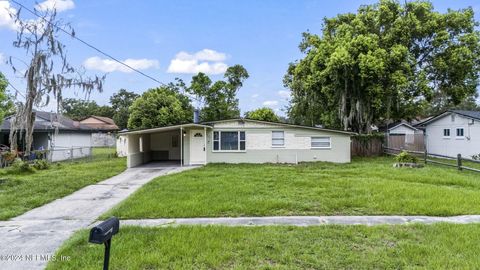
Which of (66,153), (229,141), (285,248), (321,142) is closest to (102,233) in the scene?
(285,248)

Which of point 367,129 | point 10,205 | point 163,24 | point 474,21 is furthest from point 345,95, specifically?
point 10,205

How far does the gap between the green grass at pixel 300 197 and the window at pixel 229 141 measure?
645cm

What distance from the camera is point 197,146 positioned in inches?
683

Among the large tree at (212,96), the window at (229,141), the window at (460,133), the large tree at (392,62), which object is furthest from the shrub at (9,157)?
the window at (460,133)

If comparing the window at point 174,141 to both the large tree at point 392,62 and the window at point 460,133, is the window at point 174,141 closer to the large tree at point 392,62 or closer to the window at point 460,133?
the large tree at point 392,62

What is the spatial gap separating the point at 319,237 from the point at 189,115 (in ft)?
91.1

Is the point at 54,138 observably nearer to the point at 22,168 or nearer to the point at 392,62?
the point at 22,168

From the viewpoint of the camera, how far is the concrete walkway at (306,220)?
19.3 feet

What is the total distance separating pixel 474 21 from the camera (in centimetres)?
2175

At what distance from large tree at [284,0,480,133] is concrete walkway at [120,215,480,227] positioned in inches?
577

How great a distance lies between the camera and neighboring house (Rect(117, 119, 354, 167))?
683 inches

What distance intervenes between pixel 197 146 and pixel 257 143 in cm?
329

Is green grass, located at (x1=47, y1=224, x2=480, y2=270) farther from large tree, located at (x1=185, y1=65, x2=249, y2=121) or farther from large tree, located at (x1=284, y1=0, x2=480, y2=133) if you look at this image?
large tree, located at (x1=185, y1=65, x2=249, y2=121)

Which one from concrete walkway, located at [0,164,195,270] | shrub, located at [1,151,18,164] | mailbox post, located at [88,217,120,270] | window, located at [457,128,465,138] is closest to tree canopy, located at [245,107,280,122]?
window, located at [457,128,465,138]
